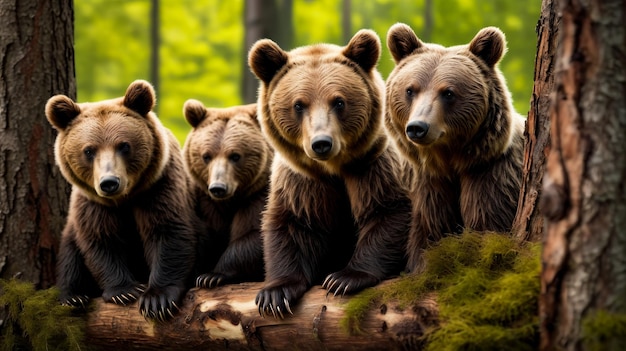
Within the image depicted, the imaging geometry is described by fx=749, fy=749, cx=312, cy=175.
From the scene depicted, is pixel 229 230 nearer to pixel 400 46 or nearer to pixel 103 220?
pixel 103 220

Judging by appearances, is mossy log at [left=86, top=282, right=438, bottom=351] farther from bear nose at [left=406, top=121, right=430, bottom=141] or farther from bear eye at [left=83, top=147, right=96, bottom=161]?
bear eye at [left=83, top=147, right=96, bottom=161]

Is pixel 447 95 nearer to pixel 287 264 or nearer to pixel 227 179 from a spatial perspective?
pixel 287 264

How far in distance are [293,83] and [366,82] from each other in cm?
59

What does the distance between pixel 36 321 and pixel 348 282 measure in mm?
2697

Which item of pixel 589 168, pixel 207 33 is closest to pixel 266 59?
pixel 589 168

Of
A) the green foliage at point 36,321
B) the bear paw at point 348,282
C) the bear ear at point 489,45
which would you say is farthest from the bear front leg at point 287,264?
the bear ear at point 489,45

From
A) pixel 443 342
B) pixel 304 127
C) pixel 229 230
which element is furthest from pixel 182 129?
pixel 443 342

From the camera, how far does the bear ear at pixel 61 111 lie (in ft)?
20.9

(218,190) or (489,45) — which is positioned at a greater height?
(489,45)

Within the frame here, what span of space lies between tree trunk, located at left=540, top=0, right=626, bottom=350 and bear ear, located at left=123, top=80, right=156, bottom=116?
13.2ft

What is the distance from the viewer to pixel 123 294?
6.09 metres

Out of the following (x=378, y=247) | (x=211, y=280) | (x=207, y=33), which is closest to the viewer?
(x=378, y=247)

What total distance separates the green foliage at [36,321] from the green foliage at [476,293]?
2.44m

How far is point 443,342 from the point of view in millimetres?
4258
